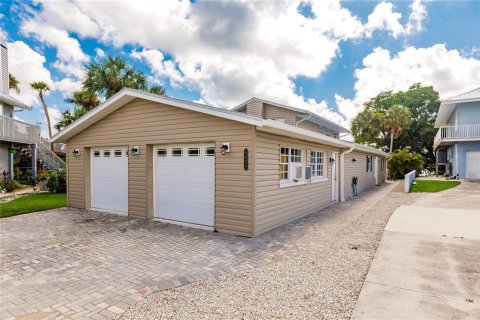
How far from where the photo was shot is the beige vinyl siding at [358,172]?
1316 centimetres

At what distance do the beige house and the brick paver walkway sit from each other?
A: 23.9 inches

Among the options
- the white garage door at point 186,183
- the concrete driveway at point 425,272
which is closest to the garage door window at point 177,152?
the white garage door at point 186,183

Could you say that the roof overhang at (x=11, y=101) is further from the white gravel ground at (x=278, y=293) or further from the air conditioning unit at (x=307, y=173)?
the white gravel ground at (x=278, y=293)

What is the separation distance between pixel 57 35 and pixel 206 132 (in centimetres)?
977

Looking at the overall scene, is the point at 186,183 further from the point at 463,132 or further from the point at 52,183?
the point at 463,132

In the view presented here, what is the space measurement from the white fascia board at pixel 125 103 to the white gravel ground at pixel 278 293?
3059 mm

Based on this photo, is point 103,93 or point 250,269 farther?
point 103,93

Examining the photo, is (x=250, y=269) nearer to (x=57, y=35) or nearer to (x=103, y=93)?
(x=57, y=35)

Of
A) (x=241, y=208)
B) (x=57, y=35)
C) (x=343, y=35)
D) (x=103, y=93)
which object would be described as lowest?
(x=241, y=208)

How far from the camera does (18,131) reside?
16.1 meters

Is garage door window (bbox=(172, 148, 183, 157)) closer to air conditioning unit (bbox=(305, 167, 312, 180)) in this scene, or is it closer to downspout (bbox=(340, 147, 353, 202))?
air conditioning unit (bbox=(305, 167, 312, 180))

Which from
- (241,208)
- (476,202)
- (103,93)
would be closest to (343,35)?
(476,202)

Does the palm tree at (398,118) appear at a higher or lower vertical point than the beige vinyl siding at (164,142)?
higher

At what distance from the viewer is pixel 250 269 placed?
430 cm
